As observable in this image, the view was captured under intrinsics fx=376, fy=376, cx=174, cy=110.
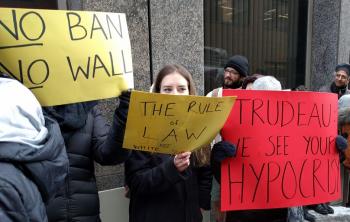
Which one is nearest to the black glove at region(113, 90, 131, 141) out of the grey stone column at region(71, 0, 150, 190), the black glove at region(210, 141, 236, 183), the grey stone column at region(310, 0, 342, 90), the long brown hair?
the long brown hair

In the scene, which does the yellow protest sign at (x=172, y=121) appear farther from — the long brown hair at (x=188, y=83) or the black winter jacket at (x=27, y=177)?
the black winter jacket at (x=27, y=177)

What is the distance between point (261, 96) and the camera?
2.17 metres

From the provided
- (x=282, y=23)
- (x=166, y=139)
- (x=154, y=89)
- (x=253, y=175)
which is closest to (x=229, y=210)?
(x=253, y=175)

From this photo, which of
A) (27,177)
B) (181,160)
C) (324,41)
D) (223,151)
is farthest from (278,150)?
(324,41)

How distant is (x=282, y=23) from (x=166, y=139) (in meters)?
4.51

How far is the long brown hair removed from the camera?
6.96 feet

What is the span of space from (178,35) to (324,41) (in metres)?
3.12

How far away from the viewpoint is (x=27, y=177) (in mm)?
1062

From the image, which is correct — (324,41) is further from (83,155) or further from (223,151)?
(83,155)

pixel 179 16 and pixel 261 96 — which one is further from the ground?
pixel 179 16

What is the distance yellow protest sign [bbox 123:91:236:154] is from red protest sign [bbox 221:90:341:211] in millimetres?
232

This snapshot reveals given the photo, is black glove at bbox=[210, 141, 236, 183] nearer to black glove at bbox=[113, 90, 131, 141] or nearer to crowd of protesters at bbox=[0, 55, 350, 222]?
crowd of protesters at bbox=[0, 55, 350, 222]

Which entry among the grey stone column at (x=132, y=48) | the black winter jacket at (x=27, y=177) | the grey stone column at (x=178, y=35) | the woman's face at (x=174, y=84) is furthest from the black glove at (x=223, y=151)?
the grey stone column at (x=178, y=35)

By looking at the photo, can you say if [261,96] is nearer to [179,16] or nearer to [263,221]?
[263,221]
